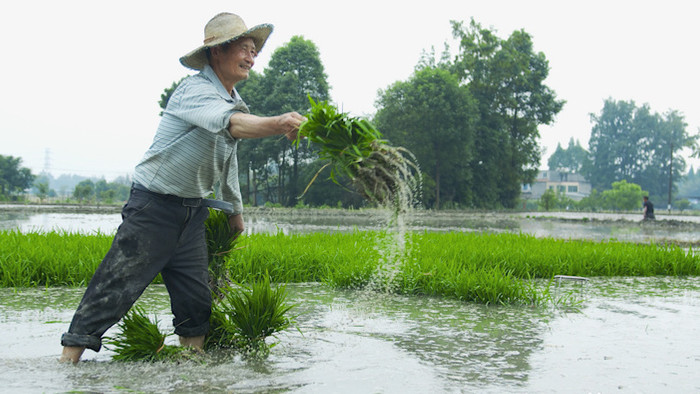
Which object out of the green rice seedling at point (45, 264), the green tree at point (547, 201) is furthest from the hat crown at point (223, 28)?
the green tree at point (547, 201)

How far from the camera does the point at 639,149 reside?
8800 centimetres

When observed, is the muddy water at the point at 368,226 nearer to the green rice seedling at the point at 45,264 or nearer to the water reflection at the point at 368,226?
the water reflection at the point at 368,226

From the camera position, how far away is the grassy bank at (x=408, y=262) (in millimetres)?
5246

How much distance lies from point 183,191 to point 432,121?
3612cm

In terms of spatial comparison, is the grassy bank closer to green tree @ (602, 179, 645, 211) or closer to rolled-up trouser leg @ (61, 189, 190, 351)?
rolled-up trouser leg @ (61, 189, 190, 351)

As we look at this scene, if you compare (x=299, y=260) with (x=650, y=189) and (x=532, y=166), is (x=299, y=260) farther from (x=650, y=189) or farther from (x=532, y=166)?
(x=650, y=189)

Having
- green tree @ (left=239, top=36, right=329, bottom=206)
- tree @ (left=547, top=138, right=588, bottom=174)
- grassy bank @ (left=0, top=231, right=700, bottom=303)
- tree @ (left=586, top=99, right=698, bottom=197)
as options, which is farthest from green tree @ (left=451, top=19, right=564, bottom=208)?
tree @ (left=547, top=138, right=588, bottom=174)

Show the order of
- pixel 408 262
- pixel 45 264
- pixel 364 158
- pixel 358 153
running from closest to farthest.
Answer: pixel 358 153 < pixel 364 158 < pixel 45 264 < pixel 408 262

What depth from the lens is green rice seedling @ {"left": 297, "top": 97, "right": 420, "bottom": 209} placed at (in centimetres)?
309

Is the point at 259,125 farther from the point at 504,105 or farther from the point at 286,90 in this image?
the point at 504,105

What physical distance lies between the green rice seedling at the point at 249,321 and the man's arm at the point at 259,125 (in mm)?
1020

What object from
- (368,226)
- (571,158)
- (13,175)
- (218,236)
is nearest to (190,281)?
(218,236)

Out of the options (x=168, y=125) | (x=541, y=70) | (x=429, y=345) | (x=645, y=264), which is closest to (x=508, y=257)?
(x=645, y=264)

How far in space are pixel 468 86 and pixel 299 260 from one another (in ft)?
132
